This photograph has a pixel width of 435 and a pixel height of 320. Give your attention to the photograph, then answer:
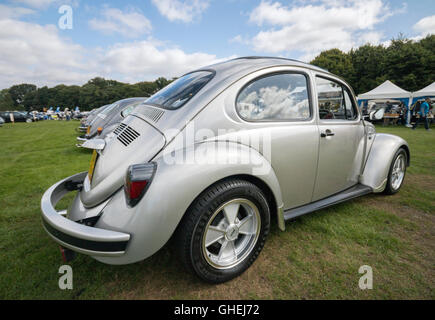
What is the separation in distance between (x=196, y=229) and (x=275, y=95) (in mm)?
1423

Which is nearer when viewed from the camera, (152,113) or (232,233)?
(232,233)

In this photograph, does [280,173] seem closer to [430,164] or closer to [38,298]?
[38,298]

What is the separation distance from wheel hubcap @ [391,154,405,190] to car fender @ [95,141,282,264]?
3153 mm

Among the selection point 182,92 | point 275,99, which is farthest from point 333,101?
point 182,92

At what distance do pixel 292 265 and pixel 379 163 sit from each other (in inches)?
81.4

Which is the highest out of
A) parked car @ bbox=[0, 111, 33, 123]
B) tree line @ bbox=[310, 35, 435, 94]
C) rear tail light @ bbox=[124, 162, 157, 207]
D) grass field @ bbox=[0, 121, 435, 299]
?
tree line @ bbox=[310, 35, 435, 94]

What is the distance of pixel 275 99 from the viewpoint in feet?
6.91

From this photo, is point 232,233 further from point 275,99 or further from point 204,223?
point 275,99

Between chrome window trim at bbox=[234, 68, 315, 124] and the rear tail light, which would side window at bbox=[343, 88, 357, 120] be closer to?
chrome window trim at bbox=[234, 68, 315, 124]

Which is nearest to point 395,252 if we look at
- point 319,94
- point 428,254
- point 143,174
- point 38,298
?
point 428,254

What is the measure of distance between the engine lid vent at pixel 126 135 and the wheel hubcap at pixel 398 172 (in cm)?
370

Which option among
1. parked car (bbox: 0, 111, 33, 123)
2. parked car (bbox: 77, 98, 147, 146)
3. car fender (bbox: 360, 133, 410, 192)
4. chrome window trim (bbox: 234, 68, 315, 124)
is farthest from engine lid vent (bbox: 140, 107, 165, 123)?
parked car (bbox: 0, 111, 33, 123)

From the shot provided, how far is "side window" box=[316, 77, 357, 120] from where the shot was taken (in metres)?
2.44

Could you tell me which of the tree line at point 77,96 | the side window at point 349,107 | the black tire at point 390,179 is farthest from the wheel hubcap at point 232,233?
the tree line at point 77,96
